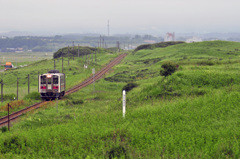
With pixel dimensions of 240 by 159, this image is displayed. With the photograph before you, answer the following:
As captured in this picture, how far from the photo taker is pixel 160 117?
16.1m

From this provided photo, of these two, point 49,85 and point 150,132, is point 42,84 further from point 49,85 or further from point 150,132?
point 150,132

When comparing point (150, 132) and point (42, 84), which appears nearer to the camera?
point (150, 132)

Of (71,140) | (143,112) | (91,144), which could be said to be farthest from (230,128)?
(71,140)

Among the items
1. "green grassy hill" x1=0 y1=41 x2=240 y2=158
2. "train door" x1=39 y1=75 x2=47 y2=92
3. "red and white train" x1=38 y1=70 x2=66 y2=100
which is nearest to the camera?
"green grassy hill" x1=0 y1=41 x2=240 y2=158

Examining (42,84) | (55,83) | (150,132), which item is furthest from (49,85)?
(150,132)

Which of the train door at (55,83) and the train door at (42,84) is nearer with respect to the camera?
the train door at (55,83)

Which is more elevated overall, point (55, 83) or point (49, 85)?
point (55, 83)

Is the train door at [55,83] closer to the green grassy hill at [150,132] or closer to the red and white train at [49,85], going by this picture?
the red and white train at [49,85]

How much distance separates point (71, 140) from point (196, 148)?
20.0 ft

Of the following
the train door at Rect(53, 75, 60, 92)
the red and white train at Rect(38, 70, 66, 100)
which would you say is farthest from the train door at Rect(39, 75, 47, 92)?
the train door at Rect(53, 75, 60, 92)

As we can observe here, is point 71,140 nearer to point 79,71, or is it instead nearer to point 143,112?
point 143,112

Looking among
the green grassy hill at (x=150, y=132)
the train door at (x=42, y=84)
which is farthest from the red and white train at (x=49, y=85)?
the green grassy hill at (x=150, y=132)

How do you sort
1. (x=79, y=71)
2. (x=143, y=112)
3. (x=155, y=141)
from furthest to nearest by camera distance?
(x=79, y=71), (x=143, y=112), (x=155, y=141)

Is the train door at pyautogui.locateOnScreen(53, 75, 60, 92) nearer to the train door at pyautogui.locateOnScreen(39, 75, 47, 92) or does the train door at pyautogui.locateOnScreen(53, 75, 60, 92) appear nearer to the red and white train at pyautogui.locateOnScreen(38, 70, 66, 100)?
the red and white train at pyautogui.locateOnScreen(38, 70, 66, 100)
